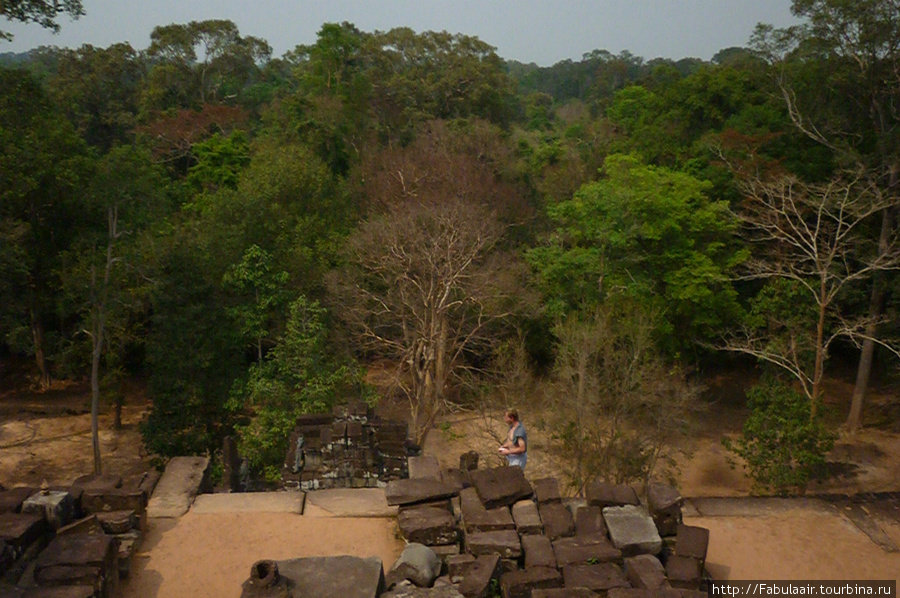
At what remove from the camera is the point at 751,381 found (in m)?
22.6

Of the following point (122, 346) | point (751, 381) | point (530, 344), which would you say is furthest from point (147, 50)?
point (751, 381)

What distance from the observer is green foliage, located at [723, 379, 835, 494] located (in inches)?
534

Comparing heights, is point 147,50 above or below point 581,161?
above

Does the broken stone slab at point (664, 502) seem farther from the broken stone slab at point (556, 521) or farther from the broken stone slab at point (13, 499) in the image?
the broken stone slab at point (13, 499)

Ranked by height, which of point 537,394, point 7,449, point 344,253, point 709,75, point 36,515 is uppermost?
point 709,75

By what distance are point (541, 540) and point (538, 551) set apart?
16cm

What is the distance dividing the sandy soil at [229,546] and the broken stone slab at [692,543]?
260 cm

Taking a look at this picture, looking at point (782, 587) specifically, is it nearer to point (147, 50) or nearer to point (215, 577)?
point (215, 577)

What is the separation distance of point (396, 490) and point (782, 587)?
3704 mm

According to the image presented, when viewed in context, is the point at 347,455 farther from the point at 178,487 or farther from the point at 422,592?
→ the point at 422,592

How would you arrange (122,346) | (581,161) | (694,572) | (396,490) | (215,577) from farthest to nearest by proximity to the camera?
(581,161) → (122,346) → (396,490) → (215,577) → (694,572)

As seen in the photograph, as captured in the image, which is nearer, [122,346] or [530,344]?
[122,346]

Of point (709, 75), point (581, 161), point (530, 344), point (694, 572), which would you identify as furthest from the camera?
point (581, 161)

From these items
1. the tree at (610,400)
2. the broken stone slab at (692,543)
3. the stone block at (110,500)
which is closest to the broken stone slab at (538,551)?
the broken stone slab at (692,543)
